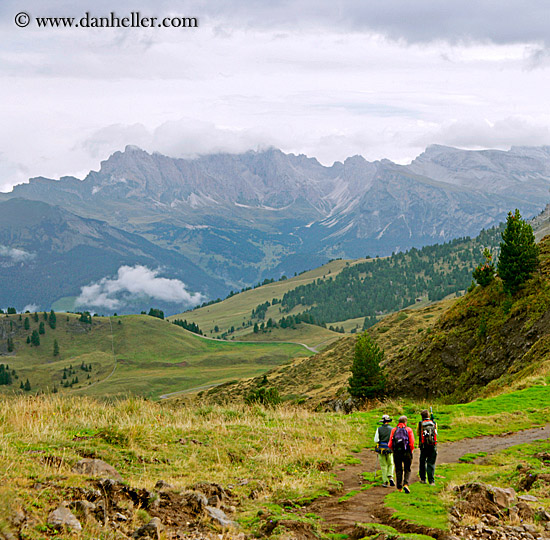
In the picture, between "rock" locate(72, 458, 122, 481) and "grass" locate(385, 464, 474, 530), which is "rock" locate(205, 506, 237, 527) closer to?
"rock" locate(72, 458, 122, 481)

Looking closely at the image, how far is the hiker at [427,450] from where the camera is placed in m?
15.4

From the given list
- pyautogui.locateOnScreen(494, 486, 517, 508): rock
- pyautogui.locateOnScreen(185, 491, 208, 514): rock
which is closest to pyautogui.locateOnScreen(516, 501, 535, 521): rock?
pyautogui.locateOnScreen(494, 486, 517, 508): rock

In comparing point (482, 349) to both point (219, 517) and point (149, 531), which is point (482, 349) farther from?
point (149, 531)

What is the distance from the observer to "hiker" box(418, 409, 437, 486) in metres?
15.4

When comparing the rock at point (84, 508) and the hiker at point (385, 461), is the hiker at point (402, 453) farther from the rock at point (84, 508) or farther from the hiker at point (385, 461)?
the rock at point (84, 508)

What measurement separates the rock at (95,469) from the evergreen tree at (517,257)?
3792 cm

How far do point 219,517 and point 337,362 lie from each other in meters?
85.8

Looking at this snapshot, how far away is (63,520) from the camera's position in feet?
29.9

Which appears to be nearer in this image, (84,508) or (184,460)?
(84,508)

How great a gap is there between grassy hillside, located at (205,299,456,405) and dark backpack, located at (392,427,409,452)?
54.8 metres

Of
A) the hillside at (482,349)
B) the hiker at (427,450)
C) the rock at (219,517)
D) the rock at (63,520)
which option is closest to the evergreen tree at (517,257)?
the hillside at (482,349)

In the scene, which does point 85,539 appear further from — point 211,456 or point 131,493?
point 211,456

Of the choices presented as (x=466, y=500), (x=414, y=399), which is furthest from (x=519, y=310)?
(x=466, y=500)

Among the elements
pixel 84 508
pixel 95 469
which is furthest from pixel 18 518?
pixel 95 469
